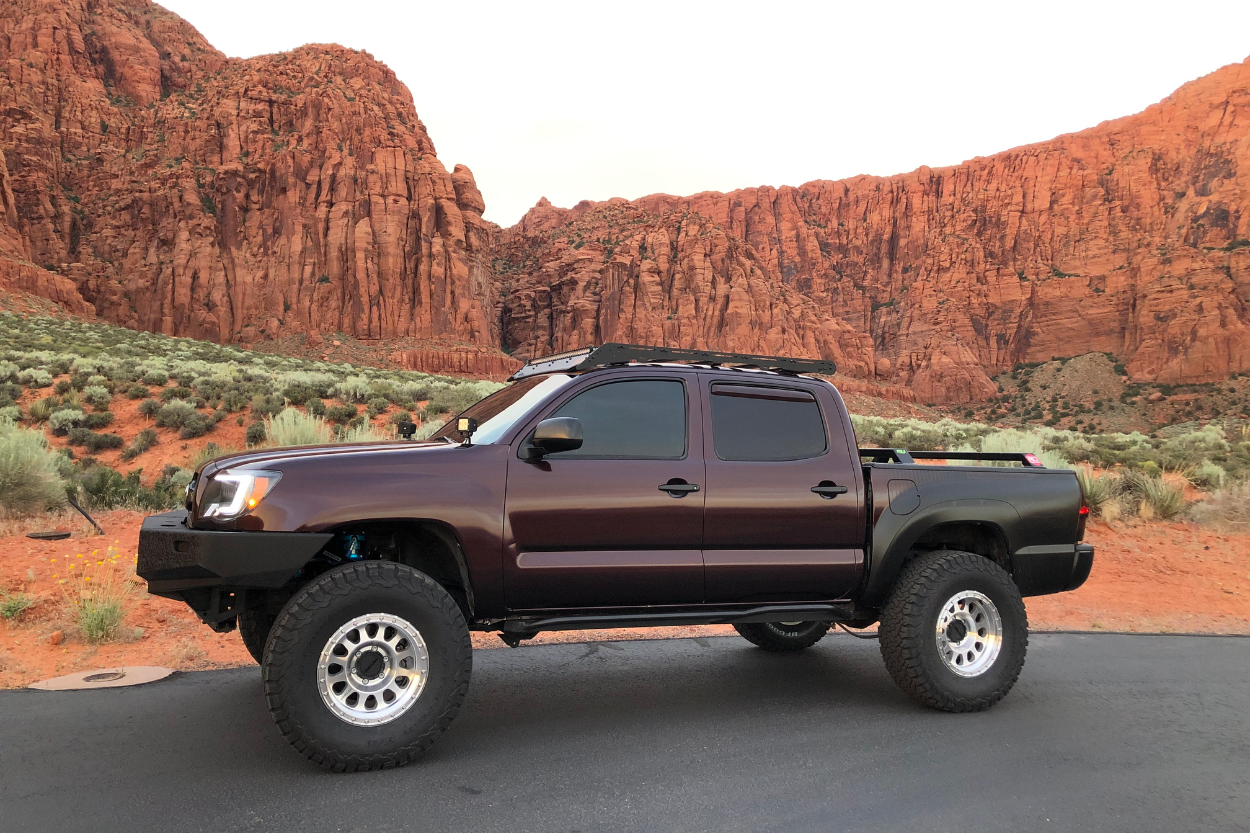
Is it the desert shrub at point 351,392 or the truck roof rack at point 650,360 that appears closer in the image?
the truck roof rack at point 650,360

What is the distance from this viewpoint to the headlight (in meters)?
4.00

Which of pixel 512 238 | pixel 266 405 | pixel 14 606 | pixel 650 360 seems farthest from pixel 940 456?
pixel 512 238

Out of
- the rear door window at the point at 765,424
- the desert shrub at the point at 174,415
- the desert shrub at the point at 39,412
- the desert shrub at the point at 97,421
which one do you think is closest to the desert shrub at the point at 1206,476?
the rear door window at the point at 765,424

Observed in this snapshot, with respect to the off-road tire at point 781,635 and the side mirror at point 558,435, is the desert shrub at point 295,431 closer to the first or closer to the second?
the off-road tire at point 781,635

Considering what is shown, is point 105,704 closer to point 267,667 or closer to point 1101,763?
point 267,667

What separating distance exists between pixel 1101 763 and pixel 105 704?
18.6 feet

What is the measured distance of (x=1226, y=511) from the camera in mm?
14148

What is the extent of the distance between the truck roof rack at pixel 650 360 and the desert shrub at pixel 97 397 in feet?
53.9

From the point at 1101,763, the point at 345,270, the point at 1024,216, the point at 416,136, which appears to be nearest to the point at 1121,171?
the point at 1024,216

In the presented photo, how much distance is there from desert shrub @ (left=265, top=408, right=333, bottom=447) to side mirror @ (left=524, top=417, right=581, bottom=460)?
1098cm

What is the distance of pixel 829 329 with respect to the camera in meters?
97.9

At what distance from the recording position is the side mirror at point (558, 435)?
4168 millimetres

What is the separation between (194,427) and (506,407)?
13901mm

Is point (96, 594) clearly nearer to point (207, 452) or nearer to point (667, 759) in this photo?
point (667, 759)
